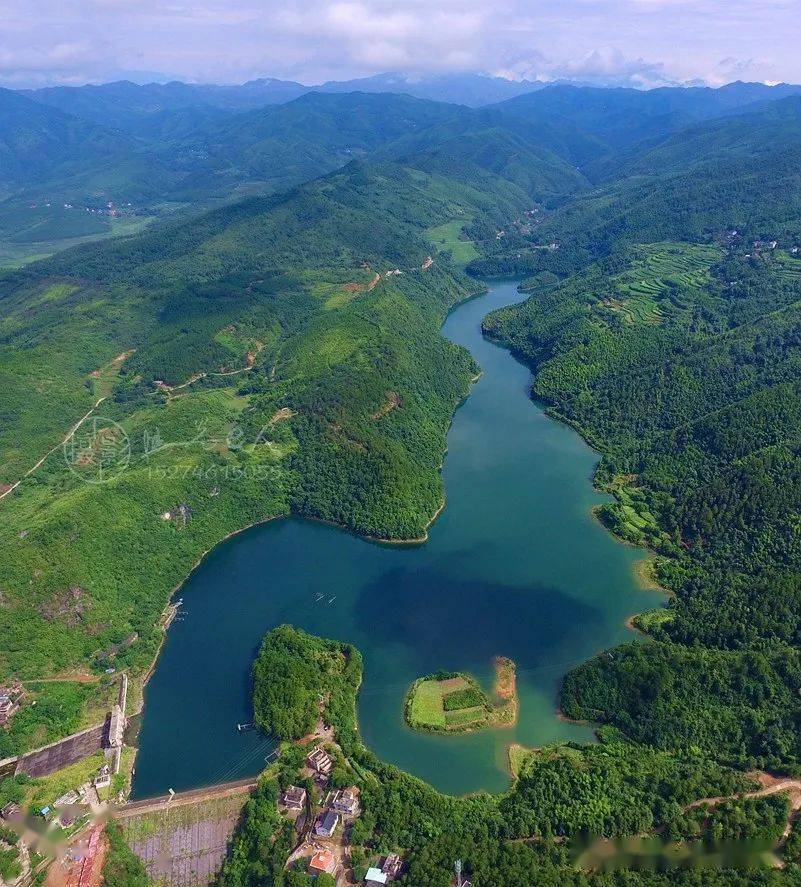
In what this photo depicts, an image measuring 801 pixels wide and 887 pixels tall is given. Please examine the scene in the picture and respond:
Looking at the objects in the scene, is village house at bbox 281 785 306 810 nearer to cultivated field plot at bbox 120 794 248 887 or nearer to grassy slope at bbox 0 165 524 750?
cultivated field plot at bbox 120 794 248 887

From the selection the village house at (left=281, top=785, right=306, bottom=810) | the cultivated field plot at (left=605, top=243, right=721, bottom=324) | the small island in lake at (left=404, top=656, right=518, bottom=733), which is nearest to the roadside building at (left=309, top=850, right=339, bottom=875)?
the village house at (left=281, top=785, right=306, bottom=810)

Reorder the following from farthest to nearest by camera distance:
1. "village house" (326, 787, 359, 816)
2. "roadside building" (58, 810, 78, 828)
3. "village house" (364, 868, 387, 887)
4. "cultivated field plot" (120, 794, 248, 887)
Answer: "roadside building" (58, 810, 78, 828)
"village house" (326, 787, 359, 816)
"cultivated field plot" (120, 794, 248, 887)
"village house" (364, 868, 387, 887)

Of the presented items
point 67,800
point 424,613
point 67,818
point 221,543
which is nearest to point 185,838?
point 67,818

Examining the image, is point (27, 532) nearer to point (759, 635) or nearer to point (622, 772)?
point (622, 772)

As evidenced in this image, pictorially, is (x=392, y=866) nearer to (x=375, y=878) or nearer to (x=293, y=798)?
(x=375, y=878)

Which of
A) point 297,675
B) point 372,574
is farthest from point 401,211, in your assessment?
point 297,675

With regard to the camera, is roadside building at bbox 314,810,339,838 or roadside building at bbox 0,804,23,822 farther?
roadside building at bbox 0,804,23,822

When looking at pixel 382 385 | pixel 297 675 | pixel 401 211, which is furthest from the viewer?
pixel 401 211
